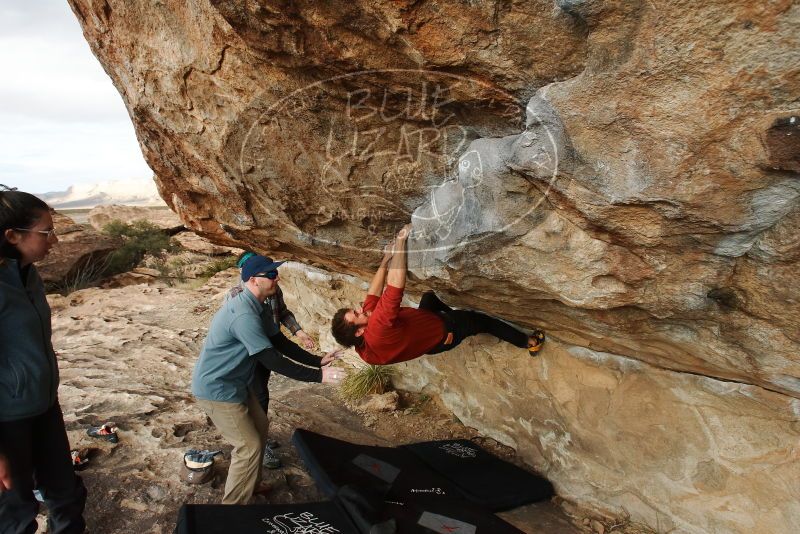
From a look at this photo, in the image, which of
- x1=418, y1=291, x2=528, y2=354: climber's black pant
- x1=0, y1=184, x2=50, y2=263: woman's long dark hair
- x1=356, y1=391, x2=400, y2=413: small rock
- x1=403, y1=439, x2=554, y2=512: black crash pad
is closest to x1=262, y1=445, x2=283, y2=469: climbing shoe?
x1=403, y1=439, x2=554, y2=512: black crash pad

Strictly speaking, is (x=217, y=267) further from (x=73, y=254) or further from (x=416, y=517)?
(x=416, y=517)

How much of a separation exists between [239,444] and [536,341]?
2.01 m

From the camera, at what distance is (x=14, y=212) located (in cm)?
225

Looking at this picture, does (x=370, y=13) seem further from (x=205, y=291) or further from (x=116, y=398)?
(x=205, y=291)

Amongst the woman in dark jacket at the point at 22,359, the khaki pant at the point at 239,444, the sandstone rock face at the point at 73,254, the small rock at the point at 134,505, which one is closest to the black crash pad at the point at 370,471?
the khaki pant at the point at 239,444

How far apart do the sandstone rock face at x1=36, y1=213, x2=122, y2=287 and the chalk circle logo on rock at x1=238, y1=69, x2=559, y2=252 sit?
27.8ft

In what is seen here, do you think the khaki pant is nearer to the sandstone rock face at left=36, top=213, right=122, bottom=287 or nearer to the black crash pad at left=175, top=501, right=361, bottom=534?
the black crash pad at left=175, top=501, right=361, bottom=534

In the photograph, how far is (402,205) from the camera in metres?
2.95

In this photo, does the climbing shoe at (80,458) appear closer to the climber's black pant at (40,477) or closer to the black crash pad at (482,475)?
the climber's black pant at (40,477)

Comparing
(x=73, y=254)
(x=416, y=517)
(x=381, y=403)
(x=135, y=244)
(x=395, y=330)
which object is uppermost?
(x=395, y=330)

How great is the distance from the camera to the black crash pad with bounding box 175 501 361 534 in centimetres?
268

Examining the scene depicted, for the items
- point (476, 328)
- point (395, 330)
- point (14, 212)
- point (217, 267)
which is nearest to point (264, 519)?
point (395, 330)

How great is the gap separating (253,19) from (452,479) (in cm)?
318

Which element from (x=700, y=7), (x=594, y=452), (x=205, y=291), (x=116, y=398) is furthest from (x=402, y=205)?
(x=205, y=291)
